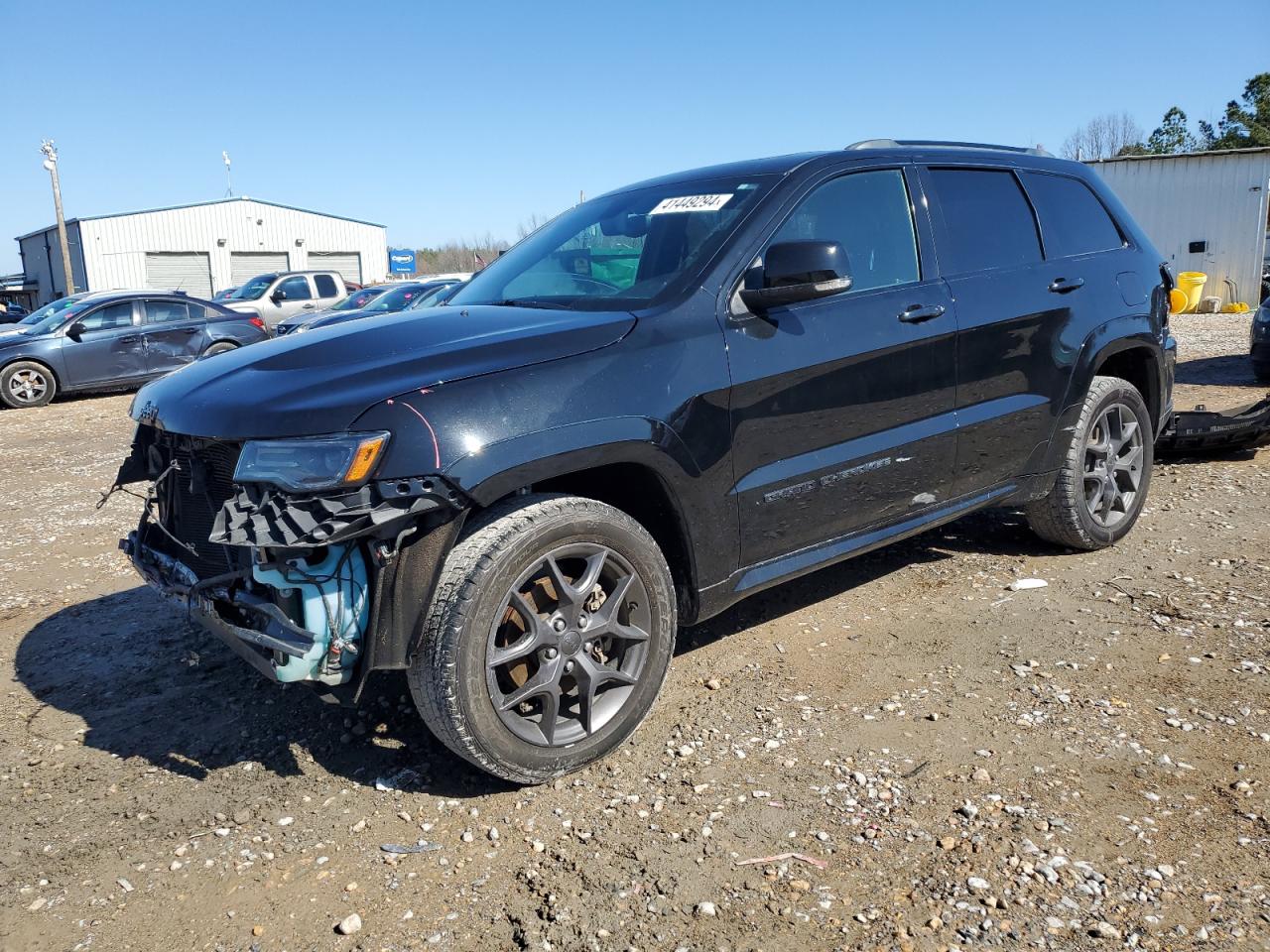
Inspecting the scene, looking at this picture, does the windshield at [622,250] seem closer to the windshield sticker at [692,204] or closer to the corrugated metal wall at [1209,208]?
the windshield sticker at [692,204]

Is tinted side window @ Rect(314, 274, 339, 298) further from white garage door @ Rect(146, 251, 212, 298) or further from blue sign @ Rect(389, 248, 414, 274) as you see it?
blue sign @ Rect(389, 248, 414, 274)

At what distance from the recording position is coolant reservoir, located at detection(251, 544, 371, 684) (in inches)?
107

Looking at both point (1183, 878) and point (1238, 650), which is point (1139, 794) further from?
point (1238, 650)

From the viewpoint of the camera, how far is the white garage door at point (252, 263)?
44281 millimetres

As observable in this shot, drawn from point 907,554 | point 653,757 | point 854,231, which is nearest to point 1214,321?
point 907,554

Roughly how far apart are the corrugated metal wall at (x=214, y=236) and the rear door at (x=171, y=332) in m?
30.5

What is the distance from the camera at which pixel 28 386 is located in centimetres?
1403

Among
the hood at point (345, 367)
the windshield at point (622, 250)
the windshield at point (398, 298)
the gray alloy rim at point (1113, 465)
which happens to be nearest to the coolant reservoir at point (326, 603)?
the hood at point (345, 367)

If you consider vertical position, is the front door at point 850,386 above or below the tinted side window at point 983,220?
below

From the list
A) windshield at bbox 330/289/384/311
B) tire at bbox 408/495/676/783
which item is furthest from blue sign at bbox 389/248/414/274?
tire at bbox 408/495/676/783

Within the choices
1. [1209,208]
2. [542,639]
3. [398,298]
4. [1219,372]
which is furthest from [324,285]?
[1209,208]

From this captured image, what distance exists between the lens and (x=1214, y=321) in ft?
68.0

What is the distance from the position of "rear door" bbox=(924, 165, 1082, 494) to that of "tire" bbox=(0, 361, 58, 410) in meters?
13.9

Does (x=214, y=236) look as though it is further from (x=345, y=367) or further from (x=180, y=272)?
(x=345, y=367)
